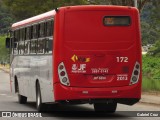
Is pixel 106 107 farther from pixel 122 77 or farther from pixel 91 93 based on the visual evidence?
pixel 91 93

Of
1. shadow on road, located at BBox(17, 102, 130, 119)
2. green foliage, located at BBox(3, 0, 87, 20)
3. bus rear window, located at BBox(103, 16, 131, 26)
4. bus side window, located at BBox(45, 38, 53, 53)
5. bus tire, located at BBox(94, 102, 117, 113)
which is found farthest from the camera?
green foliage, located at BBox(3, 0, 87, 20)

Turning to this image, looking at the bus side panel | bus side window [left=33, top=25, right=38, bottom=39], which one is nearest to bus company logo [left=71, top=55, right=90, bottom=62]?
the bus side panel

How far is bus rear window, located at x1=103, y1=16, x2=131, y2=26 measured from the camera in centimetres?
1725

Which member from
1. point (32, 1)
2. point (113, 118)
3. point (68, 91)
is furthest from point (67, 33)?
point (32, 1)

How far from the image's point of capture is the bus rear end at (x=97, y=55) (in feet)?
54.8

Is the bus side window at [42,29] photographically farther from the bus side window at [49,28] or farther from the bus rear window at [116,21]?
the bus rear window at [116,21]

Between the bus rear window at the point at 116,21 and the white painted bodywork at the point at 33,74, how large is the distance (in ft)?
5.93

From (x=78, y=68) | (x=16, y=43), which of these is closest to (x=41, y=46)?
(x=78, y=68)

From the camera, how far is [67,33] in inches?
666

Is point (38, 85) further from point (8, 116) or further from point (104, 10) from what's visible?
point (104, 10)

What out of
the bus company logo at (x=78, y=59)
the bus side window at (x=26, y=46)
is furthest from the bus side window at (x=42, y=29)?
the bus company logo at (x=78, y=59)

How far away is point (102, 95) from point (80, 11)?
2.32 m

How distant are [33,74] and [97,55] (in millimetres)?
3467

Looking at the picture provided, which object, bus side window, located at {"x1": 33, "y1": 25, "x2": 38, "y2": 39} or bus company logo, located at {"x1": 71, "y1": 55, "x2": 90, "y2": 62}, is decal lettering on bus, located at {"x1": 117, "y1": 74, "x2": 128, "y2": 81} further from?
bus side window, located at {"x1": 33, "y1": 25, "x2": 38, "y2": 39}
